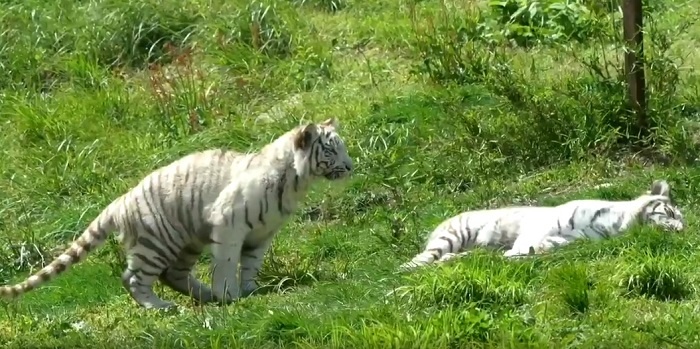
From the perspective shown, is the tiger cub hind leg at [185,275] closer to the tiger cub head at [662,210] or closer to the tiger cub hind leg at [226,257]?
the tiger cub hind leg at [226,257]

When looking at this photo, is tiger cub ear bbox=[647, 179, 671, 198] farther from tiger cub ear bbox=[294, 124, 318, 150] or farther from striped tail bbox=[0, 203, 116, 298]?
striped tail bbox=[0, 203, 116, 298]

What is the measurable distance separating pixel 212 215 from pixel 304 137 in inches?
28.4

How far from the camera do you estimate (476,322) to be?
20.1 feet

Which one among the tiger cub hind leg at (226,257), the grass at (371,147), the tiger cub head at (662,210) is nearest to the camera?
the grass at (371,147)

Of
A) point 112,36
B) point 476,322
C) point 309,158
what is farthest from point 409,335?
point 112,36

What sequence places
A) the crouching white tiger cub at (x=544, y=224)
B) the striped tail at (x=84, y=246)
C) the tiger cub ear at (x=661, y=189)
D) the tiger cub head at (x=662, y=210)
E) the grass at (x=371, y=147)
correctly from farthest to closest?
the tiger cub ear at (x=661, y=189) → the crouching white tiger cub at (x=544, y=224) → the tiger cub head at (x=662, y=210) → the striped tail at (x=84, y=246) → the grass at (x=371, y=147)

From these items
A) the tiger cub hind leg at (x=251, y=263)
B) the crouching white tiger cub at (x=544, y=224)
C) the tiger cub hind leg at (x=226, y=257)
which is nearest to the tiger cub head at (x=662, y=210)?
the crouching white tiger cub at (x=544, y=224)

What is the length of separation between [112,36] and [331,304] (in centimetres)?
731

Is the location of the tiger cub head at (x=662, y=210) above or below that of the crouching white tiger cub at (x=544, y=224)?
above

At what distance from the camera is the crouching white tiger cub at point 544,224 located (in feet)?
26.2

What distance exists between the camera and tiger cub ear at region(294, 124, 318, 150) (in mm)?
7844

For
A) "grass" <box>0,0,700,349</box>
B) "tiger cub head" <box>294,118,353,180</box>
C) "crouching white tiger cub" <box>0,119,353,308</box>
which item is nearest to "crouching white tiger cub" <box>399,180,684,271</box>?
"grass" <box>0,0,700,349</box>

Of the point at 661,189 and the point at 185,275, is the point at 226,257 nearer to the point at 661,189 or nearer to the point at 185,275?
the point at 185,275

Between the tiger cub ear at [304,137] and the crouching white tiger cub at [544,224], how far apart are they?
36.4 inches
